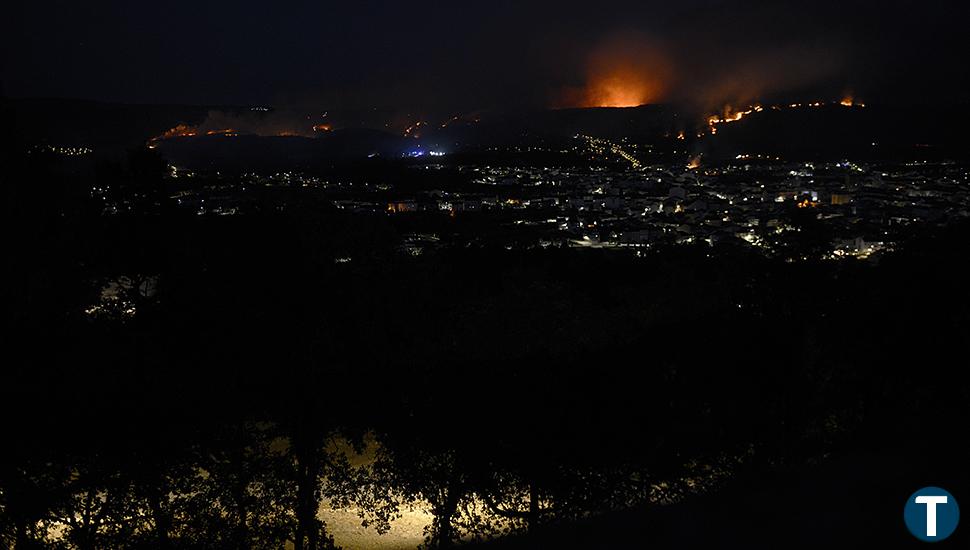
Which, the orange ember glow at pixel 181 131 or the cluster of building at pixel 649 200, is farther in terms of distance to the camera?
the orange ember glow at pixel 181 131

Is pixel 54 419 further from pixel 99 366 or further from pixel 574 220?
pixel 574 220

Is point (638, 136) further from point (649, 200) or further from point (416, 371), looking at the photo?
point (416, 371)

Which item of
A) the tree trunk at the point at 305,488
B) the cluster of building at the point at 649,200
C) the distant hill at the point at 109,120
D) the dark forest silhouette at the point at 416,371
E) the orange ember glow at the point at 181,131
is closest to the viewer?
the dark forest silhouette at the point at 416,371

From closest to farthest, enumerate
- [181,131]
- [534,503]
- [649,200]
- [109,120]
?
[534,503] → [649,200] → [109,120] → [181,131]

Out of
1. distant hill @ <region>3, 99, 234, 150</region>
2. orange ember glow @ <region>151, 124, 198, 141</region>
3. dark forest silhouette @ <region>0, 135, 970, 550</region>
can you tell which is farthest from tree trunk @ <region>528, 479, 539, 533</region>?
orange ember glow @ <region>151, 124, 198, 141</region>

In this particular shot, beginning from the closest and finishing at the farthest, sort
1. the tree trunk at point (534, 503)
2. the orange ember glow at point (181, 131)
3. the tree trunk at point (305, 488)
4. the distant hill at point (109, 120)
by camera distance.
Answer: the tree trunk at point (534, 503), the tree trunk at point (305, 488), the distant hill at point (109, 120), the orange ember glow at point (181, 131)

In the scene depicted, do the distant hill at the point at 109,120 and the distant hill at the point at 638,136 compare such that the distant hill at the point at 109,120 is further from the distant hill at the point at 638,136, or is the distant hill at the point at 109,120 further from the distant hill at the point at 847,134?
the distant hill at the point at 847,134

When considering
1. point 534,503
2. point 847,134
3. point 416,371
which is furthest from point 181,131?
point 847,134

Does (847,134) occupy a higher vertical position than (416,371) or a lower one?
higher

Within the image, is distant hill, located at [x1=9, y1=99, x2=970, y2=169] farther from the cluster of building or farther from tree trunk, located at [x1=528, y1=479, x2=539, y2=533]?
tree trunk, located at [x1=528, y1=479, x2=539, y2=533]

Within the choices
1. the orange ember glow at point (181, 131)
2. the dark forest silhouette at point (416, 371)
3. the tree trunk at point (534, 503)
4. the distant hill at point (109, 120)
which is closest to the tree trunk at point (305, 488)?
the dark forest silhouette at point (416, 371)

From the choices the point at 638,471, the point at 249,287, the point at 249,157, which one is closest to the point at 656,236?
the point at 638,471

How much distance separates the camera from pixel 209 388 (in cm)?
614

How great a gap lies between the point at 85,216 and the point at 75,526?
3.04 m
